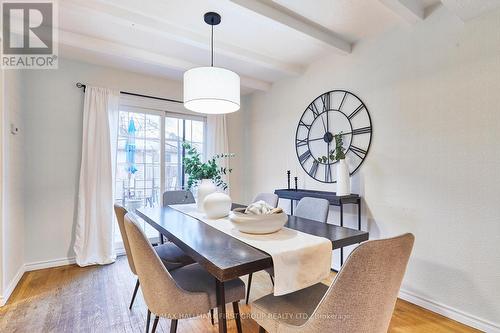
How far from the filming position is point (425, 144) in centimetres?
212

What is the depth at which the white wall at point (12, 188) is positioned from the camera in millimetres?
2135

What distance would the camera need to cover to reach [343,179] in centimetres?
246

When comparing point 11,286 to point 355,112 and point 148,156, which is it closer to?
point 148,156

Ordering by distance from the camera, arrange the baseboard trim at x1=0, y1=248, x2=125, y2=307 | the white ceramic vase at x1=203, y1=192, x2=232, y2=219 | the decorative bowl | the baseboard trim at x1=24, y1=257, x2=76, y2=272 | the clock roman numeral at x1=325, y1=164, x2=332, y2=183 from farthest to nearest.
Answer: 1. the clock roman numeral at x1=325, y1=164, x2=332, y2=183
2. the baseboard trim at x1=24, y1=257, x2=76, y2=272
3. the baseboard trim at x1=0, y1=248, x2=125, y2=307
4. the white ceramic vase at x1=203, y1=192, x2=232, y2=219
5. the decorative bowl

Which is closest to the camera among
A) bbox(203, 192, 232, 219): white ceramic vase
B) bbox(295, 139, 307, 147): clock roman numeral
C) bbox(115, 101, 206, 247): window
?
bbox(203, 192, 232, 219): white ceramic vase

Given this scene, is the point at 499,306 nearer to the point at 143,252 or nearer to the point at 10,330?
the point at 143,252

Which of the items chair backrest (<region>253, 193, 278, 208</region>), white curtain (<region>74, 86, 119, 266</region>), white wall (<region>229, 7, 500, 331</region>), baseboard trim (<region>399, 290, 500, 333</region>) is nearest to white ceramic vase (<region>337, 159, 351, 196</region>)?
white wall (<region>229, 7, 500, 331</region>)

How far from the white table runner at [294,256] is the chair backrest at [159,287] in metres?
0.39

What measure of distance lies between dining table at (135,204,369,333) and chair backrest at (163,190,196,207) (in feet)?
2.30

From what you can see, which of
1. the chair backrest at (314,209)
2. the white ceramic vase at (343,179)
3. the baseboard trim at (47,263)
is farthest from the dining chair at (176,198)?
the white ceramic vase at (343,179)

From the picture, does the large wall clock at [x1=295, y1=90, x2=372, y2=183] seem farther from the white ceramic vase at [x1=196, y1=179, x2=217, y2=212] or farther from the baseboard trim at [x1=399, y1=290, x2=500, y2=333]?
the white ceramic vase at [x1=196, y1=179, x2=217, y2=212]

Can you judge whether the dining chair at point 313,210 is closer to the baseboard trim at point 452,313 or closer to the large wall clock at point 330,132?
the large wall clock at point 330,132

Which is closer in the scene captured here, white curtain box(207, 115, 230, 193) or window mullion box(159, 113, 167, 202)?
window mullion box(159, 113, 167, 202)

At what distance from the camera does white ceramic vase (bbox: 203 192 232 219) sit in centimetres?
191
